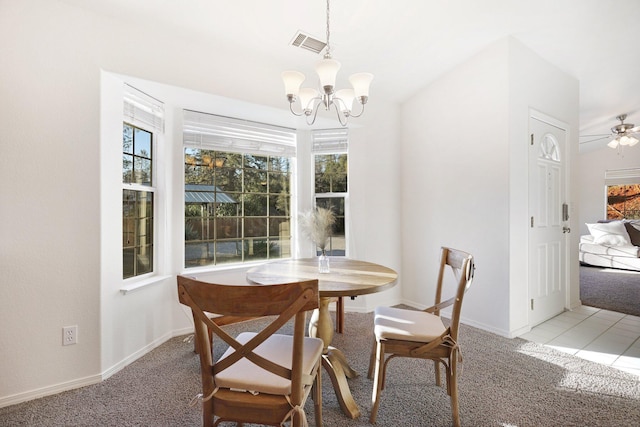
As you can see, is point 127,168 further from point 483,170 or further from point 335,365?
point 483,170

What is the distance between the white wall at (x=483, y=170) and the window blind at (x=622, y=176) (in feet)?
15.7

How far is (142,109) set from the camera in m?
2.44

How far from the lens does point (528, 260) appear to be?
9.39ft

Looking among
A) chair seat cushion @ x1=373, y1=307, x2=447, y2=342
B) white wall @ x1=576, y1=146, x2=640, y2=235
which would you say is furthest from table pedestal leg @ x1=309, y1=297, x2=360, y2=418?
white wall @ x1=576, y1=146, x2=640, y2=235

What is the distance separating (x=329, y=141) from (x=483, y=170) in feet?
5.49

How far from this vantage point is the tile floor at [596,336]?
231cm

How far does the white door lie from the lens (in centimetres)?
293

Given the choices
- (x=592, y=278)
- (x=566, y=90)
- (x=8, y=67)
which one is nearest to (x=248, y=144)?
(x=8, y=67)

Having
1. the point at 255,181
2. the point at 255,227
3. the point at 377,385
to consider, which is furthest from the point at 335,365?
the point at 255,181

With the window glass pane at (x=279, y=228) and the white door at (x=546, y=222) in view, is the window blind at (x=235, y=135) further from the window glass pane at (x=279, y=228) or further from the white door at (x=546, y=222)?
the white door at (x=546, y=222)

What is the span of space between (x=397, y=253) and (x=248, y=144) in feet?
7.17

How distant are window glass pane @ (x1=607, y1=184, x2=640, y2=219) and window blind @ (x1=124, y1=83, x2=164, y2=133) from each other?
916cm

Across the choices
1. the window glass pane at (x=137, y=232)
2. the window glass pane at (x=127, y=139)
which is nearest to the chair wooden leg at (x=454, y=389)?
the window glass pane at (x=137, y=232)

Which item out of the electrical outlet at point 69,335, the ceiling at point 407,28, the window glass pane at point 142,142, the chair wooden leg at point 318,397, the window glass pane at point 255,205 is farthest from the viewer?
the window glass pane at point 255,205
